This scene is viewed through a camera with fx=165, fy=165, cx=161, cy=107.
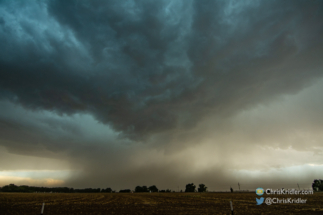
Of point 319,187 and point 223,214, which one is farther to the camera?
point 319,187

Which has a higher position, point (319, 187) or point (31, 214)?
point (31, 214)

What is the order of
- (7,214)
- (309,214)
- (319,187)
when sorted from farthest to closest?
1. (319,187)
2. (7,214)
3. (309,214)

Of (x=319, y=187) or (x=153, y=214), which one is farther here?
(x=319, y=187)

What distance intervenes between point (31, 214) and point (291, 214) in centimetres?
3796

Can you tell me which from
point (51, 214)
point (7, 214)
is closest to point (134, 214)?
point (51, 214)

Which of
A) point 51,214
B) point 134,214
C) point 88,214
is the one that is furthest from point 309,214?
point 51,214

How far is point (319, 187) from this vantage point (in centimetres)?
19625

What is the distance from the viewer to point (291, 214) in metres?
23.9

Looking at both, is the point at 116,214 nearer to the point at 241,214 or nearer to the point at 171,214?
the point at 171,214

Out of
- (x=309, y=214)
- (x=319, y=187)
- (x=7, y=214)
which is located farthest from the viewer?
(x=319, y=187)

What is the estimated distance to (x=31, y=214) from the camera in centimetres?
2434

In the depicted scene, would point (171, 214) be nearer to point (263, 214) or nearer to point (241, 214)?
point (241, 214)

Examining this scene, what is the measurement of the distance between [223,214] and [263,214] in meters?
5.90

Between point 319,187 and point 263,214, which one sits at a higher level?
point 263,214
